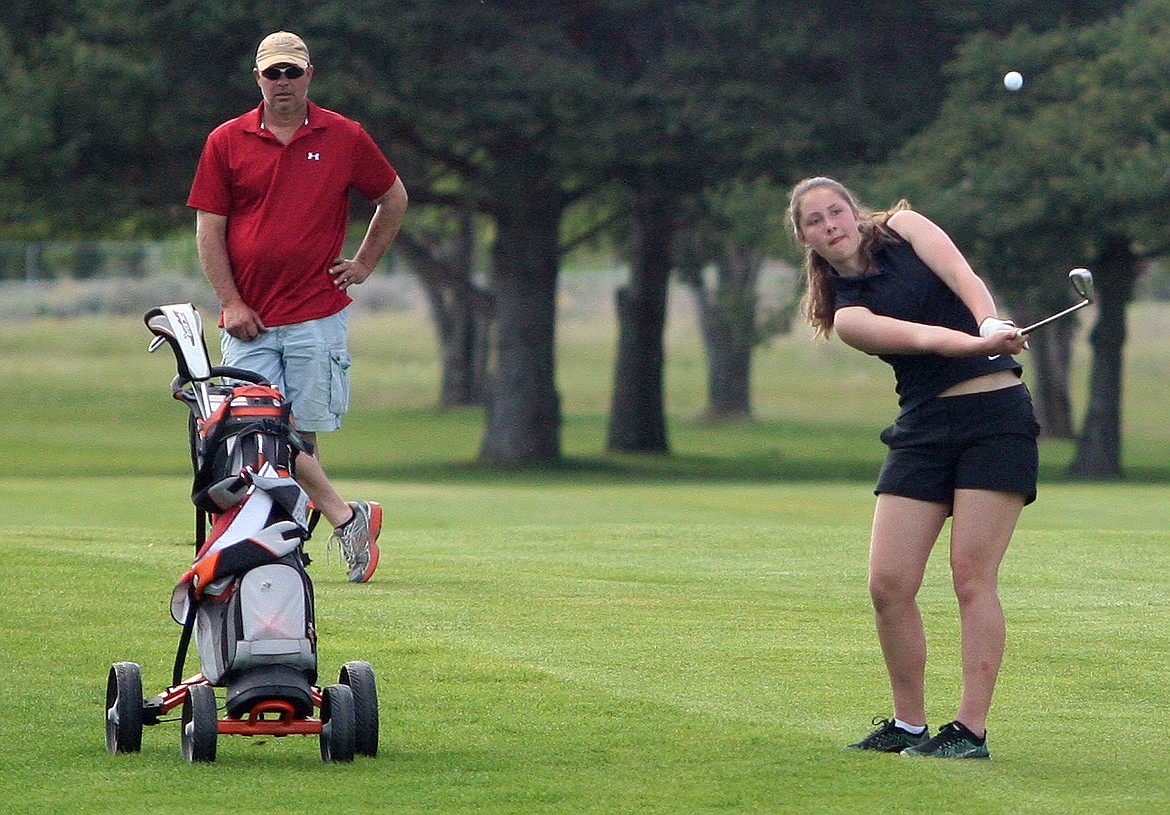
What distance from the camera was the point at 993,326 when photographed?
5.79 metres

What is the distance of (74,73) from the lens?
25453 millimetres

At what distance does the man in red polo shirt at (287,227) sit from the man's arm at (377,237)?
0.01 metres

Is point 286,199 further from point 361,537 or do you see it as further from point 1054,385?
point 1054,385

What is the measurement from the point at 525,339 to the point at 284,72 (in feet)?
76.8

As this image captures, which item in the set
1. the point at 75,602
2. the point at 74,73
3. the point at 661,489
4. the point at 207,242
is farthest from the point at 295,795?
the point at 74,73

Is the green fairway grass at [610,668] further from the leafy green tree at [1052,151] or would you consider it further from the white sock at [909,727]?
the leafy green tree at [1052,151]

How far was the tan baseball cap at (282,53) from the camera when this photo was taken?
23.7 feet

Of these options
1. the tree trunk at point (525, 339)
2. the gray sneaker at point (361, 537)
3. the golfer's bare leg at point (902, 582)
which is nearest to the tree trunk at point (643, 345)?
the tree trunk at point (525, 339)

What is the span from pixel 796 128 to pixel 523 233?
5.13 meters

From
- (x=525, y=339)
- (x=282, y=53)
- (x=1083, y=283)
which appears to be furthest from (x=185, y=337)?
(x=525, y=339)

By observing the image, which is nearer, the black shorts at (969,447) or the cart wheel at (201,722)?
the cart wheel at (201,722)

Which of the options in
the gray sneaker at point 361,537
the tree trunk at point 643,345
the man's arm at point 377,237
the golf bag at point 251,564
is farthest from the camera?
the tree trunk at point 643,345

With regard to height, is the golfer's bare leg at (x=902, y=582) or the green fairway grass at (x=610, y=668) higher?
the golfer's bare leg at (x=902, y=582)

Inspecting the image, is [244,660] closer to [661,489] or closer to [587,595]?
[587,595]
